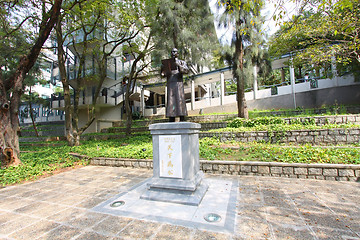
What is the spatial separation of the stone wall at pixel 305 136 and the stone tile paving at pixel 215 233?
11.9ft

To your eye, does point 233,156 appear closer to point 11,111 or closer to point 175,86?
point 175,86

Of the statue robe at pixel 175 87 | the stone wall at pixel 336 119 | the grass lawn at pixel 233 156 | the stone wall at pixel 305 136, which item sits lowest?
the grass lawn at pixel 233 156

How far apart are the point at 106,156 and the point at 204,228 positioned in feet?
19.4

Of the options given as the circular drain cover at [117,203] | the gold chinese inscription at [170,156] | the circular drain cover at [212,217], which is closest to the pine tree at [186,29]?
the gold chinese inscription at [170,156]

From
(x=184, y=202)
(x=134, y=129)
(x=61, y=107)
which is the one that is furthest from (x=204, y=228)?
(x=61, y=107)

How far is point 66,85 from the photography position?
10.0m

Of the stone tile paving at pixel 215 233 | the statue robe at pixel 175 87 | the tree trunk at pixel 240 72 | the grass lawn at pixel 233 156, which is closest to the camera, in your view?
the stone tile paving at pixel 215 233

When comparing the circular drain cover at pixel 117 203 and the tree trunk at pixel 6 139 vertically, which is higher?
the tree trunk at pixel 6 139

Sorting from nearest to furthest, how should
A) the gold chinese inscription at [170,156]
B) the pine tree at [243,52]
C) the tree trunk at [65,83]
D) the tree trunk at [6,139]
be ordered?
the gold chinese inscription at [170,156], the tree trunk at [6,139], the tree trunk at [65,83], the pine tree at [243,52]

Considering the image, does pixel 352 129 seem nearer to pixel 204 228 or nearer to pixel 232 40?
pixel 232 40

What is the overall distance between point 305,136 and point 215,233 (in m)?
7.30

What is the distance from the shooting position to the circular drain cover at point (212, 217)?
267 centimetres

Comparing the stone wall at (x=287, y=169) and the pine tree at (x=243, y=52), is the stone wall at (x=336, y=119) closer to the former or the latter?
the pine tree at (x=243, y=52)

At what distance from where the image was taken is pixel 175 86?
4301 millimetres
